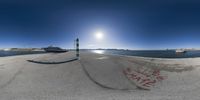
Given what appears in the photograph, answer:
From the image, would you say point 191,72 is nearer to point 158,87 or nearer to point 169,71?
point 169,71

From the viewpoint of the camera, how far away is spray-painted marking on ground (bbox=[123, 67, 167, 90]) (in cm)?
896

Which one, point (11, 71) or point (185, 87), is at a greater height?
point (11, 71)

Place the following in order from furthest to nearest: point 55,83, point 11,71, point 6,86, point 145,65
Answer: point 145,65
point 11,71
point 55,83
point 6,86

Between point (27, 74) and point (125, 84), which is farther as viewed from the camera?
point (27, 74)

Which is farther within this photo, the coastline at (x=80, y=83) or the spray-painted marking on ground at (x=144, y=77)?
the spray-painted marking on ground at (x=144, y=77)

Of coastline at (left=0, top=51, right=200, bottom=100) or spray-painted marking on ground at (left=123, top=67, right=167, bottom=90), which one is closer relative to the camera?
coastline at (left=0, top=51, right=200, bottom=100)

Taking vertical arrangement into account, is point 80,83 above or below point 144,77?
below

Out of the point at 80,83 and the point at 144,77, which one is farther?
the point at 144,77

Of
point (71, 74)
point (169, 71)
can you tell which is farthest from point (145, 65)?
point (71, 74)

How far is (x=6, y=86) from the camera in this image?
8227 millimetres

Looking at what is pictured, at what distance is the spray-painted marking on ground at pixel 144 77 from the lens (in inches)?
353

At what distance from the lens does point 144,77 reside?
10086 mm

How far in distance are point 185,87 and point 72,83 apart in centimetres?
682

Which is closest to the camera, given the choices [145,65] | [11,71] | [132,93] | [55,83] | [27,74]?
[132,93]
